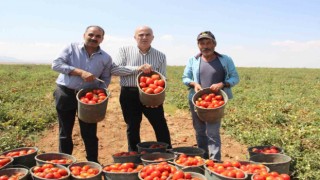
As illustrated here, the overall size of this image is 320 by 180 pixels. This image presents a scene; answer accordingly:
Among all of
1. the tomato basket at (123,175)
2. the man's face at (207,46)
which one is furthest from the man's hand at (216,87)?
the tomato basket at (123,175)

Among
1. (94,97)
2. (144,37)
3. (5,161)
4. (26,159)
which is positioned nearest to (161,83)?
(144,37)

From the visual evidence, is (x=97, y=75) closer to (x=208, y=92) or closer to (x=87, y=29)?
(x=87, y=29)

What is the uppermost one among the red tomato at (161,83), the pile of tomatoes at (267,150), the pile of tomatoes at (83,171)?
the red tomato at (161,83)

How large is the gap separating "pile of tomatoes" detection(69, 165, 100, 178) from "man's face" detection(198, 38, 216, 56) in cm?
208

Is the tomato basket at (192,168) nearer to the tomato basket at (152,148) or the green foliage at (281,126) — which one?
the tomato basket at (152,148)

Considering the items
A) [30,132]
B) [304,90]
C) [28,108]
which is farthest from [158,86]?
[304,90]

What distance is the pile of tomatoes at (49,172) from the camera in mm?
3637

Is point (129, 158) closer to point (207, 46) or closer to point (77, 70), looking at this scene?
point (77, 70)

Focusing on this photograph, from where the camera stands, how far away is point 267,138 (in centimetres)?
616

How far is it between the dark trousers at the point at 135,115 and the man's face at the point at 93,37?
822mm

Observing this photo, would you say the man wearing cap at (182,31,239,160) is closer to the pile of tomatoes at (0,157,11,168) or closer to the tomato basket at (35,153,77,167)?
the tomato basket at (35,153,77,167)

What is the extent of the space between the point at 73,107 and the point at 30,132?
3.22 metres

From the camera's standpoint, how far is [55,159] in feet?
14.3

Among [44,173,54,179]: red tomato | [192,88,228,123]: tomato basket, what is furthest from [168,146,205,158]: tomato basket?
[44,173,54,179]: red tomato
